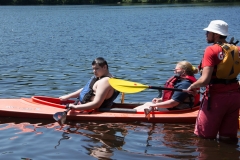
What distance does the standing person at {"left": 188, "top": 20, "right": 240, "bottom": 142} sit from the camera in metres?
5.34

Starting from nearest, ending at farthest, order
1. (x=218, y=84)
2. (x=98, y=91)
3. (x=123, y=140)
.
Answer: (x=218, y=84) → (x=123, y=140) → (x=98, y=91)

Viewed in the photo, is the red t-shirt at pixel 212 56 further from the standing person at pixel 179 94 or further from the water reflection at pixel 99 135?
the water reflection at pixel 99 135

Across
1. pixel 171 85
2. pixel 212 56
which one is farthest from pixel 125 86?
pixel 212 56

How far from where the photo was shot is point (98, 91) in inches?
286

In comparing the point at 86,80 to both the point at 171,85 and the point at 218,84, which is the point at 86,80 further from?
the point at 218,84

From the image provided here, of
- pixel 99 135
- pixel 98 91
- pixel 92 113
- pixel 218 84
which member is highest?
pixel 218 84

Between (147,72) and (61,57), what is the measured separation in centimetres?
472

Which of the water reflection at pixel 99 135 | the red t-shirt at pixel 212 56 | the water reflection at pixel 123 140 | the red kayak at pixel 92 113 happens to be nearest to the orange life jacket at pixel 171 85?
the red kayak at pixel 92 113

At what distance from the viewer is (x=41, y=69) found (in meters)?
13.9

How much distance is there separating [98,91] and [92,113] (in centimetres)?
44

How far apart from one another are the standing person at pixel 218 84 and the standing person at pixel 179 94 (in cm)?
110

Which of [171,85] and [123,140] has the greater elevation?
[171,85]

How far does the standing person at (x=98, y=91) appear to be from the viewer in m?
7.22

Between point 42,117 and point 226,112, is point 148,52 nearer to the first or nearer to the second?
point 42,117
